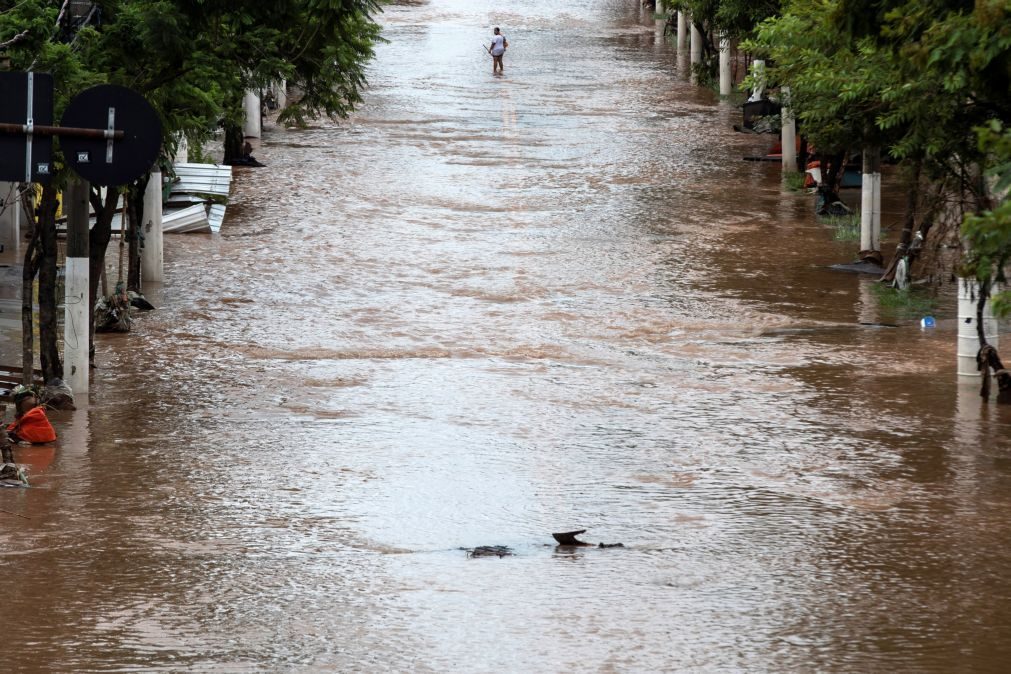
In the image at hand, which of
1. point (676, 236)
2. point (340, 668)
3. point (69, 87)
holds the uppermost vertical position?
point (69, 87)

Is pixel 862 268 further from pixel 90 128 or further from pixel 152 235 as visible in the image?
pixel 90 128

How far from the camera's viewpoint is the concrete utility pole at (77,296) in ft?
52.3

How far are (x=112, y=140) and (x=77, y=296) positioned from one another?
4241 mm

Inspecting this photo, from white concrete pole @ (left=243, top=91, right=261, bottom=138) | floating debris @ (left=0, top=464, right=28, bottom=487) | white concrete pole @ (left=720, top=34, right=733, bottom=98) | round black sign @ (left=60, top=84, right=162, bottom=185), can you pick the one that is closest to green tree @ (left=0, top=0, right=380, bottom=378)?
round black sign @ (left=60, top=84, right=162, bottom=185)

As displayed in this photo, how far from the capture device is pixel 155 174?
22.7 metres

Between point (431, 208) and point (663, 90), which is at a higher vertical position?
point (663, 90)

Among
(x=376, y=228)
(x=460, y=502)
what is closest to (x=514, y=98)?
(x=376, y=228)

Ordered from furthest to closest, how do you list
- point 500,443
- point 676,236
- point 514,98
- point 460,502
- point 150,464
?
1. point 514,98
2. point 676,236
3. point 500,443
4. point 150,464
5. point 460,502

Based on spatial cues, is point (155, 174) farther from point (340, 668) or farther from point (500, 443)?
point (340, 668)

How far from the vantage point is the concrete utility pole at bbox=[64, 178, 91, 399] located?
15.9 meters

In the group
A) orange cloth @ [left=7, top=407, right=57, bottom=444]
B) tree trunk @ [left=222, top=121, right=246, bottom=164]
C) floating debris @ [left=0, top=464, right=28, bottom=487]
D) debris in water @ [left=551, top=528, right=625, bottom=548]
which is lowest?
debris in water @ [left=551, top=528, right=625, bottom=548]

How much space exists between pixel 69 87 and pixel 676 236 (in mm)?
14396

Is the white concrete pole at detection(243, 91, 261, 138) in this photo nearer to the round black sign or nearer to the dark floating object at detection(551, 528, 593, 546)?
the round black sign

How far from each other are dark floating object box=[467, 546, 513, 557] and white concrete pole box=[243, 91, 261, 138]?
87.1 ft
